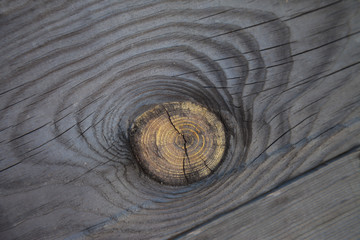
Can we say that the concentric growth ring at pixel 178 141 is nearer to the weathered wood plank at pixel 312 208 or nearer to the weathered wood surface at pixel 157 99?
the weathered wood surface at pixel 157 99

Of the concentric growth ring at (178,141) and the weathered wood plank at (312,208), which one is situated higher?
the concentric growth ring at (178,141)

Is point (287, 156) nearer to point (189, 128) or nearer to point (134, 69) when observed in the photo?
point (189, 128)

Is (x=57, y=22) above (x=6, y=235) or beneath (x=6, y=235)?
above

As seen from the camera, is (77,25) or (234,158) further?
(234,158)

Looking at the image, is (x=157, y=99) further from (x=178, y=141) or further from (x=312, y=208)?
(x=312, y=208)

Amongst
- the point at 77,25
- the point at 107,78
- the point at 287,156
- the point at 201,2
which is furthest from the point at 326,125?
the point at 77,25

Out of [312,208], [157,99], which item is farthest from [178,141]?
[312,208]

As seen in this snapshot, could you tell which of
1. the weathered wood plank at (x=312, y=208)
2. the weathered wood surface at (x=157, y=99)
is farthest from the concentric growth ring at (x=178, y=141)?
the weathered wood plank at (x=312, y=208)

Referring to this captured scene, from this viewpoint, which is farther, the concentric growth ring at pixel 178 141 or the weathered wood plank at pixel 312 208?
the weathered wood plank at pixel 312 208
